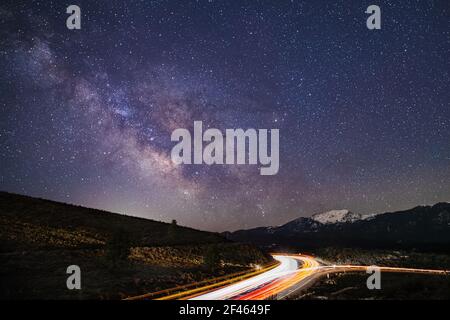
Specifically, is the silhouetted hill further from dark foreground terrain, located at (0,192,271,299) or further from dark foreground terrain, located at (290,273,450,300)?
dark foreground terrain, located at (290,273,450,300)

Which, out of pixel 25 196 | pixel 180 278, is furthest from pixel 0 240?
pixel 25 196

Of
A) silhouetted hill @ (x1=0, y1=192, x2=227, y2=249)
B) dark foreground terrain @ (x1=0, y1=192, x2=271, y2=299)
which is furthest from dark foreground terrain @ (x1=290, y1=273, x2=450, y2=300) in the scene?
silhouetted hill @ (x1=0, y1=192, x2=227, y2=249)

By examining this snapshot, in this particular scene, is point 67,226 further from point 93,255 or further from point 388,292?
point 388,292

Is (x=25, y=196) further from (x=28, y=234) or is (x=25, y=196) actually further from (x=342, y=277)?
(x=342, y=277)

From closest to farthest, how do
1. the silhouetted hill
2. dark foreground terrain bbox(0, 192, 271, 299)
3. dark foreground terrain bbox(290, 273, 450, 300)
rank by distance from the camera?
dark foreground terrain bbox(290, 273, 450, 300)
dark foreground terrain bbox(0, 192, 271, 299)
the silhouetted hill

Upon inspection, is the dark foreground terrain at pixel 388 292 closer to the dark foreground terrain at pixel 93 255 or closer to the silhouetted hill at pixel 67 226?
the dark foreground terrain at pixel 93 255

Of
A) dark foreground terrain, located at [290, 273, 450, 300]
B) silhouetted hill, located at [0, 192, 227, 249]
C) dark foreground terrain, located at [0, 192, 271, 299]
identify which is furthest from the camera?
silhouetted hill, located at [0, 192, 227, 249]

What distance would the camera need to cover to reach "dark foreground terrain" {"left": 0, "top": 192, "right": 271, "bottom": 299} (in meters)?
24.4

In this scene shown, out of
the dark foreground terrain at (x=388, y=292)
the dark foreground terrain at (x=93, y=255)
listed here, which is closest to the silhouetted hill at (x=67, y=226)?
the dark foreground terrain at (x=93, y=255)

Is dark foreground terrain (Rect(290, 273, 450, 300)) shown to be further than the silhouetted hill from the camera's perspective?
No

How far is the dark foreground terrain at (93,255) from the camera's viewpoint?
24.4m

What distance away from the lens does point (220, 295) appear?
20.8 metres

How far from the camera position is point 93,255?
1542 inches
